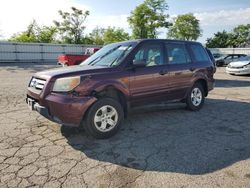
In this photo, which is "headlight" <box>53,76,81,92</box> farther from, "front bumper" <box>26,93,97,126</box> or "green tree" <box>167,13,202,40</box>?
"green tree" <box>167,13,202,40</box>

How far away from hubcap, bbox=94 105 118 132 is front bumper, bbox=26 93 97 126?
279mm

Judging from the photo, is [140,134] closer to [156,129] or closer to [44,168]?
[156,129]

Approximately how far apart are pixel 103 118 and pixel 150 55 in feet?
6.02

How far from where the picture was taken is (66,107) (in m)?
4.20

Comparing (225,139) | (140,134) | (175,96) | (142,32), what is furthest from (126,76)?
(142,32)

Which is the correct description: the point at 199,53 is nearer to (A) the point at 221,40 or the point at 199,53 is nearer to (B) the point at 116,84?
(B) the point at 116,84

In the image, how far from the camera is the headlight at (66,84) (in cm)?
431

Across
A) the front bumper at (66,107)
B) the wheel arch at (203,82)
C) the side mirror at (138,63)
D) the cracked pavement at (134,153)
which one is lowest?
the cracked pavement at (134,153)

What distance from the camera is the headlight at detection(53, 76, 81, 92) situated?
431 centimetres

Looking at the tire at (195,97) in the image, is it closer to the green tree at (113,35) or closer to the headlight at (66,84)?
the headlight at (66,84)

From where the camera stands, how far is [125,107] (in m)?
5.05

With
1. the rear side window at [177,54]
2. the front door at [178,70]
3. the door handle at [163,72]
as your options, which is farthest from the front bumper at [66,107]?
the rear side window at [177,54]

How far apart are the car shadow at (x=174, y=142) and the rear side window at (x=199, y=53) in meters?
1.49

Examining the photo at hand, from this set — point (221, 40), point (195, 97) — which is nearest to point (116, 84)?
point (195, 97)
